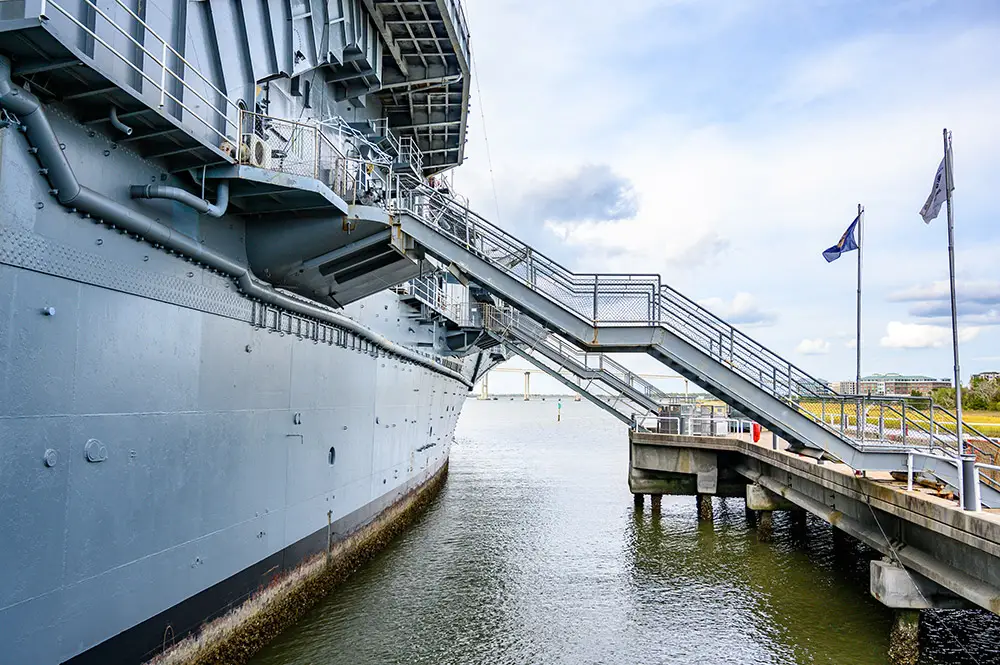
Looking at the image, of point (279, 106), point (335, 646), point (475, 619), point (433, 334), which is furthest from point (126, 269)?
point (433, 334)

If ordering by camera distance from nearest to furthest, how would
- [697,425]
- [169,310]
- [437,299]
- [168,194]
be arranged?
[168,194] < [169,310] < [437,299] < [697,425]

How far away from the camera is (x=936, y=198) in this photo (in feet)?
37.1

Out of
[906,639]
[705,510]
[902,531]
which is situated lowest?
[705,510]

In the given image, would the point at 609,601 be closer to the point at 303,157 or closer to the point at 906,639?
the point at 906,639

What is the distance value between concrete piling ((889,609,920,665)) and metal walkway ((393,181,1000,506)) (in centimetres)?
267

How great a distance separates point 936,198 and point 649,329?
17.7 ft

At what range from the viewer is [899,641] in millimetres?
10094

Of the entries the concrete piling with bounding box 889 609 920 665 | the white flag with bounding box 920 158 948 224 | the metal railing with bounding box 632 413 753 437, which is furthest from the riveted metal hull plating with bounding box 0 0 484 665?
the metal railing with bounding box 632 413 753 437

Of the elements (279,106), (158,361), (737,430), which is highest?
(279,106)

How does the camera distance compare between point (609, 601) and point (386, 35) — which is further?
point (386, 35)

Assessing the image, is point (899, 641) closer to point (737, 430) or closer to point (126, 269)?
point (126, 269)

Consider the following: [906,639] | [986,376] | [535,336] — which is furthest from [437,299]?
[986,376]

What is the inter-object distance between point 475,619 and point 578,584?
3278 mm

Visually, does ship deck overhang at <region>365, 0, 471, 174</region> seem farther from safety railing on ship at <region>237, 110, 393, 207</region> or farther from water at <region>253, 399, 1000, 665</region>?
water at <region>253, 399, 1000, 665</region>
